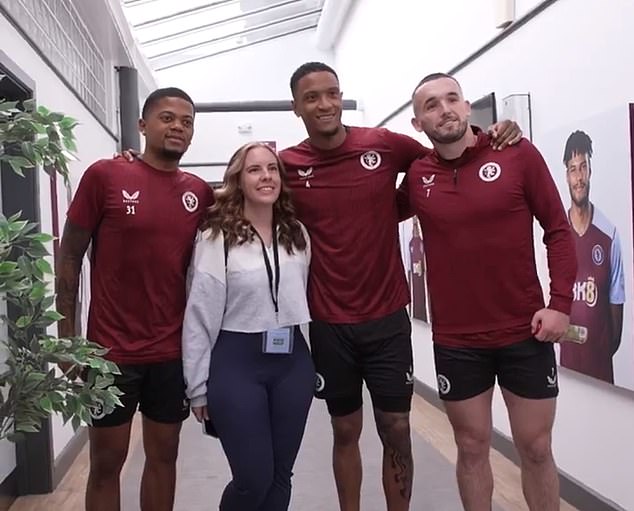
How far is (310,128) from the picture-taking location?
7.94 ft

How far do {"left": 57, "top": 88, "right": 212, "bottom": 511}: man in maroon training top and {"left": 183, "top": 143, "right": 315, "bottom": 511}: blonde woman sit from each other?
0.12 meters

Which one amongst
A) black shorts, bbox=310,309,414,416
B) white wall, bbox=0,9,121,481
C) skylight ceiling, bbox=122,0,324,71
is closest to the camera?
black shorts, bbox=310,309,414,416

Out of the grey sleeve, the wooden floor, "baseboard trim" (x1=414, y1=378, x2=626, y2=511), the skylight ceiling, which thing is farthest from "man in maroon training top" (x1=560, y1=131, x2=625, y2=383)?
the skylight ceiling

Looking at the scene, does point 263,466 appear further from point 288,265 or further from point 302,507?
point 302,507

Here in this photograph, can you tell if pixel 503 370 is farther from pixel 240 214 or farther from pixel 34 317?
pixel 34 317

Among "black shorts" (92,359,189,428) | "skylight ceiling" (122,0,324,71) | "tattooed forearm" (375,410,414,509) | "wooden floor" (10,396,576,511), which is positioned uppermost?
"skylight ceiling" (122,0,324,71)

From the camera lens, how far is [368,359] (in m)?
2.41

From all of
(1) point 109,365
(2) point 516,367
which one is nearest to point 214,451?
(2) point 516,367

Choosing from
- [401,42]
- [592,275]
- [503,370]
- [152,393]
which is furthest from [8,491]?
[401,42]

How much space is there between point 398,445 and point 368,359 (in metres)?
0.31

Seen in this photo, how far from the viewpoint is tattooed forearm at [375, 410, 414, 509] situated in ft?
7.91

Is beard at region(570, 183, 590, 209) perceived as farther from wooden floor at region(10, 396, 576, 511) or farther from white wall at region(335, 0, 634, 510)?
wooden floor at region(10, 396, 576, 511)

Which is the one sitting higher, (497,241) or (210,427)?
(497,241)

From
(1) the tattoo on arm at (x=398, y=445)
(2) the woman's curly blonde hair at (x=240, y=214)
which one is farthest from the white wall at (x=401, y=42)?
(1) the tattoo on arm at (x=398, y=445)
